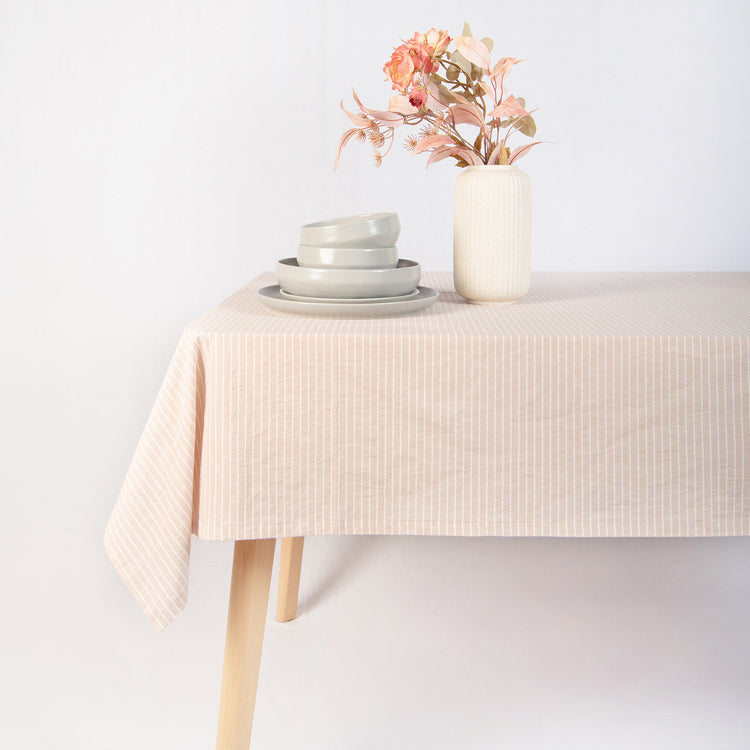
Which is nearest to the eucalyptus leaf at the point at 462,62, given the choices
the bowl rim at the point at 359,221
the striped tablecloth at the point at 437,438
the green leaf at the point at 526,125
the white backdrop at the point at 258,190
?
the green leaf at the point at 526,125

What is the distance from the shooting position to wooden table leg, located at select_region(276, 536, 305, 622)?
159 cm

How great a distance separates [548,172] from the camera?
2.27 m

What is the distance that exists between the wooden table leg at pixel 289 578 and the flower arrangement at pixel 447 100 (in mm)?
767

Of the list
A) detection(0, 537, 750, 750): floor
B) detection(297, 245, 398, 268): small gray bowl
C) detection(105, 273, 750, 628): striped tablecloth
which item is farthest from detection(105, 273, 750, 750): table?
detection(0, 537, 750, 750): floor

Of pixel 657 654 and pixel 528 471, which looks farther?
pixel 657 654

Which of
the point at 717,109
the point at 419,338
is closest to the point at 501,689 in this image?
the point at 419,338

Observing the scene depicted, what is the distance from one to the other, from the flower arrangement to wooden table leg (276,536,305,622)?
77 centimetres

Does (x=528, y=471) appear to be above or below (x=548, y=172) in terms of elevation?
below

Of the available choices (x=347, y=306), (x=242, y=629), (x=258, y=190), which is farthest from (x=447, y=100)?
(x=258, y=190)

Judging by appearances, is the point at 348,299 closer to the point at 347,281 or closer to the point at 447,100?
the point at 347,281

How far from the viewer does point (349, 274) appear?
104 centimetres

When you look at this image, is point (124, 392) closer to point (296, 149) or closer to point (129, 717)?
point (296, 149)

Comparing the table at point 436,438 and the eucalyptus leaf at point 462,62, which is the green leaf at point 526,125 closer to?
the eucalyptus leaf at point 462,62

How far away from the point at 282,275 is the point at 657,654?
38.6 inches
